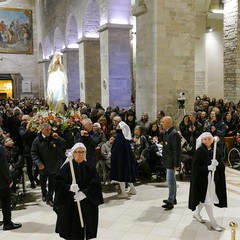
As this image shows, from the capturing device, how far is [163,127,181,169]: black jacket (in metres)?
6.70

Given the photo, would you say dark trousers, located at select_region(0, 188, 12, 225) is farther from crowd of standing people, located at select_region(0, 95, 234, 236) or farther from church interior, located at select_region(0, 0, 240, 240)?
church interior, located at select_region(0, 0, 240, 240)

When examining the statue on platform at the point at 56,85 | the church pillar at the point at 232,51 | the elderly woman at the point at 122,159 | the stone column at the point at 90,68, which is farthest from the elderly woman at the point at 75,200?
the stone column at the point at 90,68

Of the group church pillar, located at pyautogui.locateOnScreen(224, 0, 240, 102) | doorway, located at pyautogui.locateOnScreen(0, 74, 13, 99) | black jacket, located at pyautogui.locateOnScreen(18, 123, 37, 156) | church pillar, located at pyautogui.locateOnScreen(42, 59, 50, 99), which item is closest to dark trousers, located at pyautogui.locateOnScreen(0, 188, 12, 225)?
black jacket, located at pyautogui.locateOnScreen(18, 123, 37, 156)

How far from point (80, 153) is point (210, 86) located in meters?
21.3

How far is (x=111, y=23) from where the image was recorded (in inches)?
633

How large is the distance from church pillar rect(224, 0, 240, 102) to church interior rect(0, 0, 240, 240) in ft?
0.16

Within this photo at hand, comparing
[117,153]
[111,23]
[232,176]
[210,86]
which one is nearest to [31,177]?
[117,153]

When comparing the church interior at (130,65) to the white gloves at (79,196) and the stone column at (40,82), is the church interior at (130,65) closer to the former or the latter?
the stone column at (40,82)

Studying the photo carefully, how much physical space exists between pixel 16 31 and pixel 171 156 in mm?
32447

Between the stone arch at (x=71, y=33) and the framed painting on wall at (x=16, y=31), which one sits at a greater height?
the framed painting on wall at (x=16, y=31)

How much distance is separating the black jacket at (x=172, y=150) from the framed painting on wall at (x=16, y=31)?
31832mm

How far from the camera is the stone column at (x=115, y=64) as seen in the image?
641 inches

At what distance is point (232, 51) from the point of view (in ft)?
55.3

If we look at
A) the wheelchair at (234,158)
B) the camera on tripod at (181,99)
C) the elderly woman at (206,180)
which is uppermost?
the camera on tripod at (181,99)
